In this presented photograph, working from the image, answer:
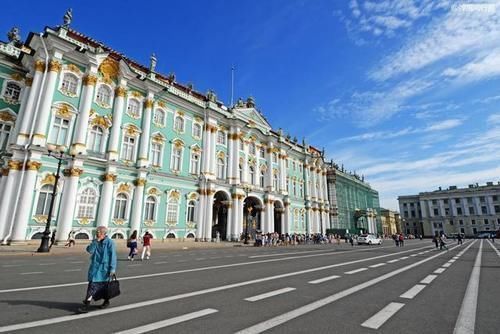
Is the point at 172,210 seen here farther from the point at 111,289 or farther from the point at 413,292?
the point at 413,292

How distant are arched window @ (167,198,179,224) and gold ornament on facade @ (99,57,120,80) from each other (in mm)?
13285

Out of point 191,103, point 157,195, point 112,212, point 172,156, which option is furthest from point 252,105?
point 112,212

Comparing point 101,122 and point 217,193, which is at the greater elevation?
point 101,122

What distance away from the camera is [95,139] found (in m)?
23.8

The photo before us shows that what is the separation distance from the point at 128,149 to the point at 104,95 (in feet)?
17.7

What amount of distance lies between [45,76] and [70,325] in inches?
926

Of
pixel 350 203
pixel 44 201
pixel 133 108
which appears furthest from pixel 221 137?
pixel 350 203

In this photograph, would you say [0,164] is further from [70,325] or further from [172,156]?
[70,325]

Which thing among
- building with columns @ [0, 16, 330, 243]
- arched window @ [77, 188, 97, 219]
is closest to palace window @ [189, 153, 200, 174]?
building with columns @ [0, 16, 330, 243]

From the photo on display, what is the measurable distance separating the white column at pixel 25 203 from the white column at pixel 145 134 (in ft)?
26.1

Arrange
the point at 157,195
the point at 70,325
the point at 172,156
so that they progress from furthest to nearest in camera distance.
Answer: the point at 172,156 → the point at 157,195 → the point at 70,325

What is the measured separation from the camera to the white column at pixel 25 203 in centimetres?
1841

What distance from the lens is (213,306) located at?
18.4ft

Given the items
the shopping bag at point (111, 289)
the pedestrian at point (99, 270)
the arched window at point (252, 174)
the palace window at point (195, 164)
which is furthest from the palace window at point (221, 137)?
the shopping bag at point (111, 289)
